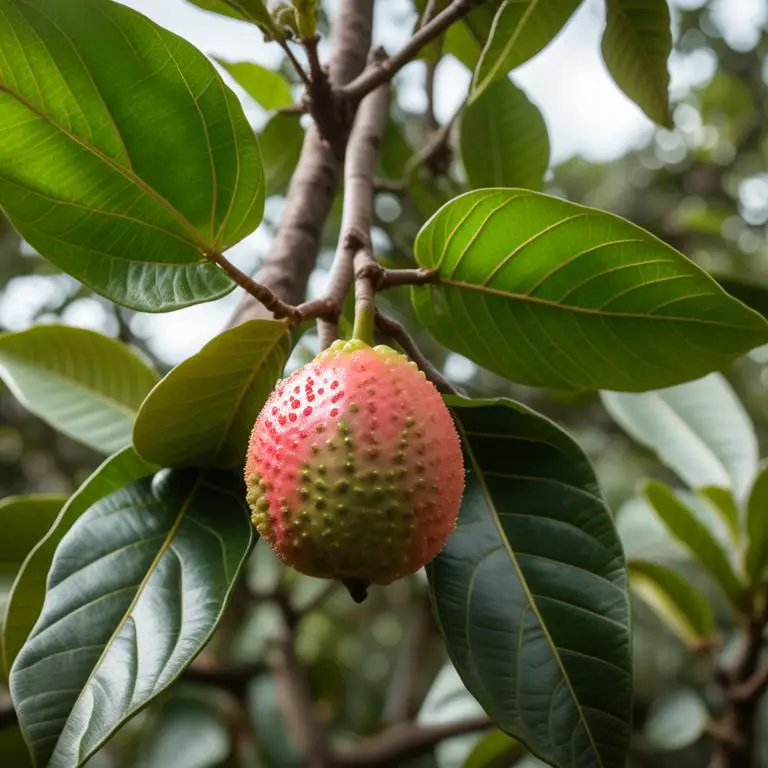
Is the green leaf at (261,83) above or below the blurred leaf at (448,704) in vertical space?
above

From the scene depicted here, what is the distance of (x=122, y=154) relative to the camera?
610 mm

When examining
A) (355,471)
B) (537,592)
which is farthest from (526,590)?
(355,471)

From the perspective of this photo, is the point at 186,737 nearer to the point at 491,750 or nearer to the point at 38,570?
the point at 491,750

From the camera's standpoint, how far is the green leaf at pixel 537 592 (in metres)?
0.60

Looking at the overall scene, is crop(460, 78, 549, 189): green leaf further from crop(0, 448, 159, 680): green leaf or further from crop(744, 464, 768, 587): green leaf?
crop(0, 448, 159, 680): green leaf

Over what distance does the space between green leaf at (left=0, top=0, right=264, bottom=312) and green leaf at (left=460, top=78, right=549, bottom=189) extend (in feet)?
1.84

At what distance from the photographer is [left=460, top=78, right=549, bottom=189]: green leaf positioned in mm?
1157

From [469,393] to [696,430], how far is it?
0.67 meters

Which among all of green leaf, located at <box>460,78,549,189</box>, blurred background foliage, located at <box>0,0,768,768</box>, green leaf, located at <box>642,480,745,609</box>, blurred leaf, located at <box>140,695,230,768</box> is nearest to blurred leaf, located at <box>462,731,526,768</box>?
blurred background foliage, located at <box>0,0,768,768</box>

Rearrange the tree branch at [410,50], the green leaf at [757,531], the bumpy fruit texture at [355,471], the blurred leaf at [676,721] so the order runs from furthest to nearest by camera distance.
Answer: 1. the blurred leaf at [676,721]
2. the green leaf at [757,531]
3. the tree branch at [410,50]
4. the bumpy fruit texture at [355,471]

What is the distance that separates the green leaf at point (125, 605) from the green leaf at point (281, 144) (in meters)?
0.72

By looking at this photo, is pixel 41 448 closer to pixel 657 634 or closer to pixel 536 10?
pixel 657 634

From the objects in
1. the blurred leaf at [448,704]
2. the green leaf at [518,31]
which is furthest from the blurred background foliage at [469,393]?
the green leaf at [518,31]

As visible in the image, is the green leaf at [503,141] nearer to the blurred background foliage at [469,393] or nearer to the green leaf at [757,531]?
the blurred background foliage at [469,393]
